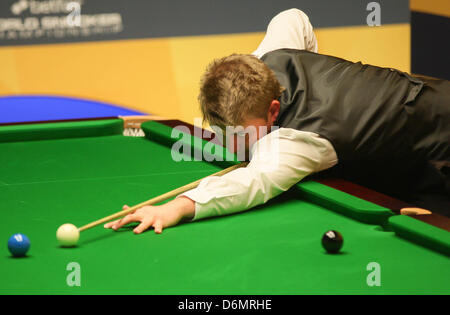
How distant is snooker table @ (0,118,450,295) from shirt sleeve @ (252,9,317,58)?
625 mm

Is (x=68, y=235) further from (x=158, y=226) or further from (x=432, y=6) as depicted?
(x=432, y=6)

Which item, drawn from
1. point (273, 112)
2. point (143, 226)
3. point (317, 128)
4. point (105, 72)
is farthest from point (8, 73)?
point (143, 226)

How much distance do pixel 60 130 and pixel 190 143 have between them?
0.83 metres

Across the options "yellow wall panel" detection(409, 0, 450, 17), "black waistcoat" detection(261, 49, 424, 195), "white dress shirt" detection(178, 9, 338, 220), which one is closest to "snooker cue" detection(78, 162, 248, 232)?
"white dress shirt" detection(178, 9, 338, 220)

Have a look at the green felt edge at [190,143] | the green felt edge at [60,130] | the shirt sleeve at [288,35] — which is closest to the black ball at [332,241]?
the green felt edge at [190,143]

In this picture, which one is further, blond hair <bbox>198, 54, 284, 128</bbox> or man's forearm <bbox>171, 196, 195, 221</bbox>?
blond hair <bbox>198, 54, 284, 128</bbox>

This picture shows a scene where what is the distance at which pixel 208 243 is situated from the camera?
1938 mm

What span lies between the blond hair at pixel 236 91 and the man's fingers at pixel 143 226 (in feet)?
1.65

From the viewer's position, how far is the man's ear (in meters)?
2.47

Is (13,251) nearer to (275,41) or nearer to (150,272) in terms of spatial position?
(150,272)

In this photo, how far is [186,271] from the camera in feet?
5.57

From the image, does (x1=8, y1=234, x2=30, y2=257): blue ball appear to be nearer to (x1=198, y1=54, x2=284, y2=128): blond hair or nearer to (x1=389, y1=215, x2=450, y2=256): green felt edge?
(x1=198, y1=54, x2=284, y2=128): blond hair

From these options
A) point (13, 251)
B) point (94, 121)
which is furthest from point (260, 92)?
point (94, 121)

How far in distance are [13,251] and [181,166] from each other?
122 centimetres
